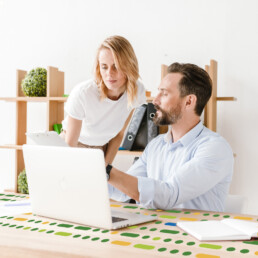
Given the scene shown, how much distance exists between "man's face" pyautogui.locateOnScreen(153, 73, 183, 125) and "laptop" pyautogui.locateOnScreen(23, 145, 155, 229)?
25.8 inches

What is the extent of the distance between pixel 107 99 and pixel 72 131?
25 centimetres

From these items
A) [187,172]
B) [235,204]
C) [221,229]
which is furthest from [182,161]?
[221,229]

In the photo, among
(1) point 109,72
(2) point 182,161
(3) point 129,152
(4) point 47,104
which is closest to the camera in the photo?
(2) point 182,161

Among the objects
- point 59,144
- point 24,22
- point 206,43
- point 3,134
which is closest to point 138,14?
point 206,43

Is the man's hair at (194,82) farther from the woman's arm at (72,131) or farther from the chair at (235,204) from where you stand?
the woman's arm at (72,131)

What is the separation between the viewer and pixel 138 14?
314 cm

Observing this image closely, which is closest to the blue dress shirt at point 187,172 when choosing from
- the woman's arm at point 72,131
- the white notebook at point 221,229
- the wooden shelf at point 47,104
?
the white notebook at point 221,229

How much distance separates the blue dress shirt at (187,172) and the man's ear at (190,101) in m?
0.10

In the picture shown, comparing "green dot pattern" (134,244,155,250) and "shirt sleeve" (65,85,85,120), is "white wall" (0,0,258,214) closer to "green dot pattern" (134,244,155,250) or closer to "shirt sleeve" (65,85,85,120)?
Answer: "shirt sleeve" (65,85,85,120)

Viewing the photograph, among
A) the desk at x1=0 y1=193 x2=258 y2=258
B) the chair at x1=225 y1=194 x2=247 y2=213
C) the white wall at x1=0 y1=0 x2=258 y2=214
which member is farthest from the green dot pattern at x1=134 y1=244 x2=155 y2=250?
the white wall at x1=0 y1=0 x2=258 y2=214

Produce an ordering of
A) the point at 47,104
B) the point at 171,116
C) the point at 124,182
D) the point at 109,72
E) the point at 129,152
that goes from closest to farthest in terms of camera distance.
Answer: the point at 124,182 → the point at 171,116 → the point at 109,72 → the point at 129,152 → the point at 47,104

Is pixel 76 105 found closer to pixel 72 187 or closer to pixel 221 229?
pixel 72 187

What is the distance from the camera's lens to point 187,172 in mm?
1433

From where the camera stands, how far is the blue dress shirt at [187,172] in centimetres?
134
